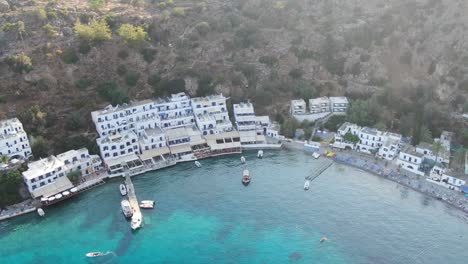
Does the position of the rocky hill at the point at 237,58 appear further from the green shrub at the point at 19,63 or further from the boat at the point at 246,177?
the boat at the point at 246,177

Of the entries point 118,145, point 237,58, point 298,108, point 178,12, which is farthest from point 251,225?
point 178,12

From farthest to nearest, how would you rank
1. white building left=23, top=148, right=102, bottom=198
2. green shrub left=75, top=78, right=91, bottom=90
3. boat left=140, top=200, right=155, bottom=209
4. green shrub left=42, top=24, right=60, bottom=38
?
green shrub left=42, top=24, right=60, bottom=38 → green shrub left=75, top=78, right=91, bottom=90 → white building left=23, top=148, right=102, bottom=198 → boat left=140, top=200, right=155, bottom=209

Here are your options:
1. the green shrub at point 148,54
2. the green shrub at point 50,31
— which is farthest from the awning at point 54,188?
the green shrub at point 50,31

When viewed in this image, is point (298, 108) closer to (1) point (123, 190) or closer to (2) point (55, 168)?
(1) point (123, 190)

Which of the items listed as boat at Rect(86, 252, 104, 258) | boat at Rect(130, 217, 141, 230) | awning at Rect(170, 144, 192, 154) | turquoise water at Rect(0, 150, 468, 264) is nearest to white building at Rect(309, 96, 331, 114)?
turquoise water at Rect(0, 150, 468, 264)

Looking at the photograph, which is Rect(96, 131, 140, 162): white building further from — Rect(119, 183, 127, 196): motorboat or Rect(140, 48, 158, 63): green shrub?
Rect(140, 48, 158, 63): green shrub
